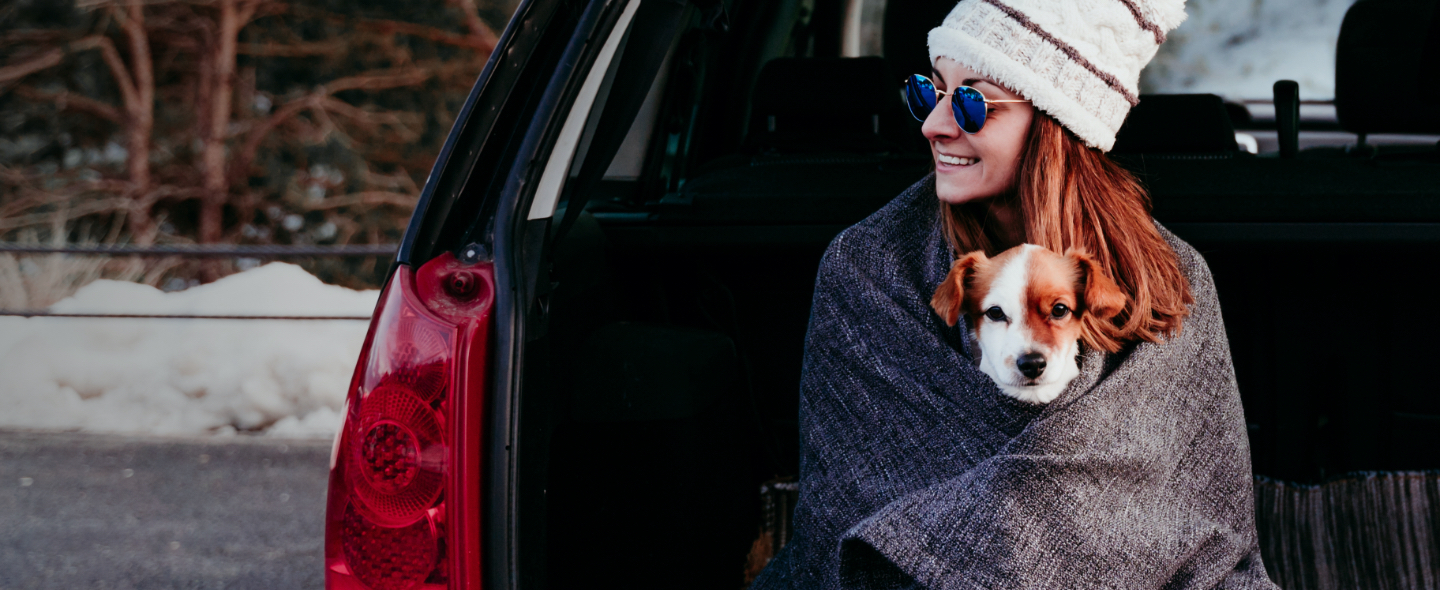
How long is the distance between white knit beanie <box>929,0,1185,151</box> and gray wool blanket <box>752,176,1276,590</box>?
21cm

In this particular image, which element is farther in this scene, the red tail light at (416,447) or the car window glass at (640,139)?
the car window glass at (640,139)

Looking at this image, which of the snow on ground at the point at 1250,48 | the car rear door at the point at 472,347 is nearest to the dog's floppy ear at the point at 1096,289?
the car rear door at the point at 472,347

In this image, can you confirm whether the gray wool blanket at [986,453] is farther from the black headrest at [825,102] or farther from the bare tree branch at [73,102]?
the bare tree branch at [73,102]

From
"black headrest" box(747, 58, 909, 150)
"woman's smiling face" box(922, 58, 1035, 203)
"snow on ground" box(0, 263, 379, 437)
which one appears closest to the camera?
"woman's smiling face" box(922, 58, 1035, 203)

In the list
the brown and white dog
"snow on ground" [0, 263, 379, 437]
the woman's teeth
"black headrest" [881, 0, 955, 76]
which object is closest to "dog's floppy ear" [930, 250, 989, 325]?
the brown and white dog

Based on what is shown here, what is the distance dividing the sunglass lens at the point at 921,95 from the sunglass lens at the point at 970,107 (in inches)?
2.4

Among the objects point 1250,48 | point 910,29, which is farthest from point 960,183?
point 1250,48

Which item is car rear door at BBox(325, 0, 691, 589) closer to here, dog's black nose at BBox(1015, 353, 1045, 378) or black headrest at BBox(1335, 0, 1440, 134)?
dog's black nose at BBox(1015, 353, 1045, 378)

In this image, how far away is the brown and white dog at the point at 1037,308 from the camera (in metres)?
0.96

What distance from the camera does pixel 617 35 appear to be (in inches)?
49.5

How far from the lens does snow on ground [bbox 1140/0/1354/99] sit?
105 inches

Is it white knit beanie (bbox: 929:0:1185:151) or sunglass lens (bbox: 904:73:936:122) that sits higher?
white knit beanie (bbox: 929:0:1185:151)

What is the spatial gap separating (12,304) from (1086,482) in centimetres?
692

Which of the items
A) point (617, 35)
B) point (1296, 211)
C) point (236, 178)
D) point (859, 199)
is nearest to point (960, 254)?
point (617, 35)
